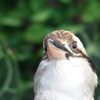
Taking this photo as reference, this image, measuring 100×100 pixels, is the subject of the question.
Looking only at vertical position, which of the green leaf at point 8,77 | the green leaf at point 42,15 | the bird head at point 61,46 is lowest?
the green leaf at point 8,77

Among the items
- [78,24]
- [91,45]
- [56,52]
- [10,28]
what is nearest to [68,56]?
[56,52]

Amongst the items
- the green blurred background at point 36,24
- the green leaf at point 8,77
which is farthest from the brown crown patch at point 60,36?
the green blurred background at point 36,24

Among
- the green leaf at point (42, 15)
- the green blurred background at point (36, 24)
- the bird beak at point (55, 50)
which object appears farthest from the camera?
the green leaf at point (42, 15)

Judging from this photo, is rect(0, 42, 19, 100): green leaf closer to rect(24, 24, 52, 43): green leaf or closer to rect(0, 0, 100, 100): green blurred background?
rect(0, 0, 100, 100): green blurred background

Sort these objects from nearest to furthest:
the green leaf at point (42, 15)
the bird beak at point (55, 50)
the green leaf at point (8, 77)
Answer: the bird beak at point (55, 50), the green leaf at point (8, 77), the green leaf at point (42, 15)

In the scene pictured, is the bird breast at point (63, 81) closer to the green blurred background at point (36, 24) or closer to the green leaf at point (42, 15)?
the green blurred background at point (36, 24)

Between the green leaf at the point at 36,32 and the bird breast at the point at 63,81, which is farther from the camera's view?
the green leaf at the point at 36,32

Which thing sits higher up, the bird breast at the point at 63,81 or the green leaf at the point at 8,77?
the bird breast at the point at 63,81

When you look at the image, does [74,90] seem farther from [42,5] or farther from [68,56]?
[42,5]
